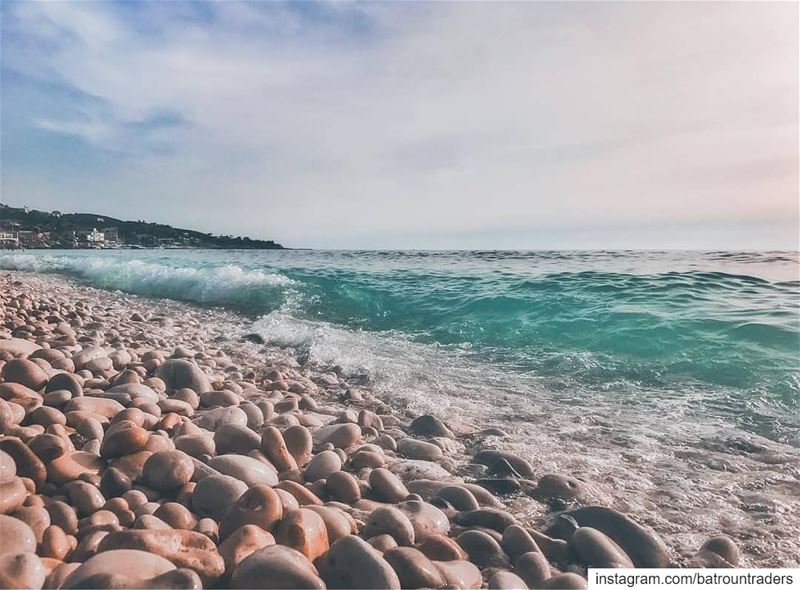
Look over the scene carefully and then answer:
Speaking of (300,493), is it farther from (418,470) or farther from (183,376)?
(183,376)

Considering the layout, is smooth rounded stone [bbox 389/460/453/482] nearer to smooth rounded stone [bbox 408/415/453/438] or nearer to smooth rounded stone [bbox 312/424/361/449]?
smooth rounded stone [bbox 312/424/361/449]

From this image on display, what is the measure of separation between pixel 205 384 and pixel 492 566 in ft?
8.99

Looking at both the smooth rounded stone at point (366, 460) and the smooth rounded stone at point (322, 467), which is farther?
the smooth rounded stone at point (366, 460)

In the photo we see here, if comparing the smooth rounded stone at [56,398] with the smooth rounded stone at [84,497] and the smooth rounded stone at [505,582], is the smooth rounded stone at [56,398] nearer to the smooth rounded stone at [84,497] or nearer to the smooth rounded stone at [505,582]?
the smooth rounded stone at [84,497]

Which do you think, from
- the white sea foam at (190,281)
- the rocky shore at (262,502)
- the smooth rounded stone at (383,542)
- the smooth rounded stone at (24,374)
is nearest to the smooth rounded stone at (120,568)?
the rocky shore at (262,502)

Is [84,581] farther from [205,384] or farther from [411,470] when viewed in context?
[205,384]

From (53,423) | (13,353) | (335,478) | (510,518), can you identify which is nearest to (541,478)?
(510,518)

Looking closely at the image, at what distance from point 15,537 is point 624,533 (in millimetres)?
2402

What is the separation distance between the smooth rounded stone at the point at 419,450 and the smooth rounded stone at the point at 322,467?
2.13ft

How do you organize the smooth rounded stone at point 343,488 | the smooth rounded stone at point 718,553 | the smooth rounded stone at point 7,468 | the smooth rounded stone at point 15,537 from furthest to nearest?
1. the smooth rounded stone at point 343,488
2. the smooth rounded stone at point 718,553
3. the smooth rounded stone at point 7,468
4. the smooth rounded stone at point 15,537

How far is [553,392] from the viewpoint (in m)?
5.05

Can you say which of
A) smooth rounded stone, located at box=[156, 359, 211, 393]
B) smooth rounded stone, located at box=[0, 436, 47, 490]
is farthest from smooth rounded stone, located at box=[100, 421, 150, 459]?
smooth rounded stone, located at box=[156, 359, 211, 393]

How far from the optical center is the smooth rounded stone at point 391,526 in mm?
2041

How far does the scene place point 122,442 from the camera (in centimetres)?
233
